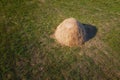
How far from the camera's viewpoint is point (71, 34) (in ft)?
27.7

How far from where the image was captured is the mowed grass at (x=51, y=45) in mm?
7555

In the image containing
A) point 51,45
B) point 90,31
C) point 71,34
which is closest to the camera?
point 71,34

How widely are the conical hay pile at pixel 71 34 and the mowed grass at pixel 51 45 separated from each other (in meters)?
0.28

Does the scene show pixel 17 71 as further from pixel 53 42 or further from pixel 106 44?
pixel 106 44

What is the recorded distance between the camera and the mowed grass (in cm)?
755

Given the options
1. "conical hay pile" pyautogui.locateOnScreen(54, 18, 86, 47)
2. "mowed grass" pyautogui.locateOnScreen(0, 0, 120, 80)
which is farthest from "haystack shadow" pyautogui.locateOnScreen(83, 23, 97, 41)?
"conical hay pile" pyautogui.locateOnScreen(54, 18, 86, 47)

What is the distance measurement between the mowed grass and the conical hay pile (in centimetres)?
28

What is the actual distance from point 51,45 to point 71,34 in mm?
1103

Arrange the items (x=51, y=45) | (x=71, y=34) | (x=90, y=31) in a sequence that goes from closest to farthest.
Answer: (x=71, y=34), (x=51, y=45), (x=90, y=31)

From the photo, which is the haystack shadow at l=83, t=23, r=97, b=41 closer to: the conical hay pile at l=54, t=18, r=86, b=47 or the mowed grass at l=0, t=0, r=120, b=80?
the mowed grass at l=0, t=0, r=120, b=80

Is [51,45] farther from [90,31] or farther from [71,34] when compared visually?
[90,31]

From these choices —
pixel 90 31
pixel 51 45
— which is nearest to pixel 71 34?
pixel 51 45

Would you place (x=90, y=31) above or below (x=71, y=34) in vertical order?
below

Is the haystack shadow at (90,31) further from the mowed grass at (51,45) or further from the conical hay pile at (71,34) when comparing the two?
the conical hay pile at (71,34)
